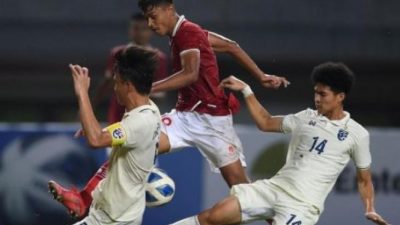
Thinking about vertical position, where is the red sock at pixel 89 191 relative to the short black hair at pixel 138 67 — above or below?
below

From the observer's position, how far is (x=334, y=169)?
8.08 metres

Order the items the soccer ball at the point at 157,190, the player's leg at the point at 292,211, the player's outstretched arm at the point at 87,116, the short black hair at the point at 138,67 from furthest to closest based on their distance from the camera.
Result: the soccer ball at the point at 157,190 < the player's leg at the point at 292,211 < the short black hair at the point at 138,67 < the player's outstretched arm at the point at 87,116

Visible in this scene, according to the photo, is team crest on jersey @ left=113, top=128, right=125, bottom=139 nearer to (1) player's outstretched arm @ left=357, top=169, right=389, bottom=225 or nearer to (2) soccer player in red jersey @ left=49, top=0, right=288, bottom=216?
(2) soccer player in red jersey @ left=49, top=0, right=288, bottom=216

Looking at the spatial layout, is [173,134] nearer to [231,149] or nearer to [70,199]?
[231,149]

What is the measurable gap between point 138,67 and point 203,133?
61.4 inches

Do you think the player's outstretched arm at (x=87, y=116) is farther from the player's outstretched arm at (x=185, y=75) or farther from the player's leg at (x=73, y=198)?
the player's outstretched arm at (x=185, y=75)

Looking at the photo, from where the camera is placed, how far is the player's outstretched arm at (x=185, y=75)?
832 centimetres

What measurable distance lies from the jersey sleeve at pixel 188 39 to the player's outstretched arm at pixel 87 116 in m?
1.36

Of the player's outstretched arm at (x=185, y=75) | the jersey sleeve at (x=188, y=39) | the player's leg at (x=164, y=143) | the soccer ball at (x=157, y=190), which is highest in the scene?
the jersey sleeve at (x=188, y=39)

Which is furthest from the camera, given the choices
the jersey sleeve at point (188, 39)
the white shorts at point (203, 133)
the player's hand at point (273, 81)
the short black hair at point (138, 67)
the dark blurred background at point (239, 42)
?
the dark blurred background at point (239, 42)

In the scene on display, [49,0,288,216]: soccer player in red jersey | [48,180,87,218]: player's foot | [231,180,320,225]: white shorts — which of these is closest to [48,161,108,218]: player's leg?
[48,180,87,218]: player's foot

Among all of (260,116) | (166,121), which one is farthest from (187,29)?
(260,116)

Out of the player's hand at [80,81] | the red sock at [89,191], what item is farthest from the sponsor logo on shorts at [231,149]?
the player's hand at [80,81]

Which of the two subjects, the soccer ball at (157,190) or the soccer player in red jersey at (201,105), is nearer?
the soccer ball at (157,190)
